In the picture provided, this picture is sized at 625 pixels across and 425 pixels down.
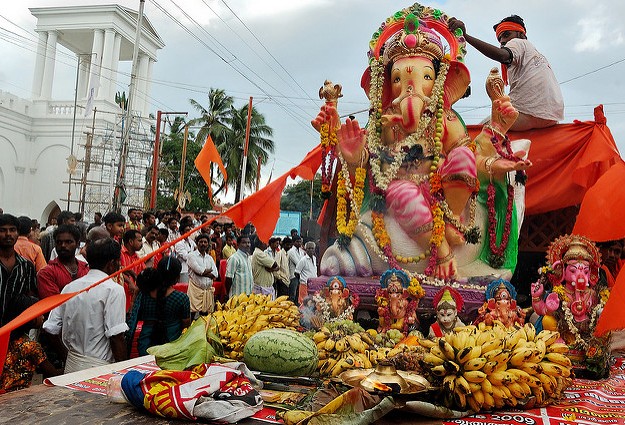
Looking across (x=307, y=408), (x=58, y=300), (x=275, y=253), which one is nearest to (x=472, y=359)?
(x=307, y=408)

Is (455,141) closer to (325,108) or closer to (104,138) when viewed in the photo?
(325,108)

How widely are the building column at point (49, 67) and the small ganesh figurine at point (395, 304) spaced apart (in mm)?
32395

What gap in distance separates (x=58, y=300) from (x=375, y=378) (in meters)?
1.77

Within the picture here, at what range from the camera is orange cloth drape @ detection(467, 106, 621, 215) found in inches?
206

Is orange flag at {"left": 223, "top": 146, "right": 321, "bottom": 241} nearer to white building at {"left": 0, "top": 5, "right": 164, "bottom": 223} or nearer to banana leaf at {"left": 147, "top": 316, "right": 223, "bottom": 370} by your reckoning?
banana leaf at {"left": 147, "top": 316, "right": 223, "bottom": 370}

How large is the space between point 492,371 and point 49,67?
34.8m

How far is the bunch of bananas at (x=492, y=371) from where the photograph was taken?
101 inches

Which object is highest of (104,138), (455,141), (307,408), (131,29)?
(131,29)

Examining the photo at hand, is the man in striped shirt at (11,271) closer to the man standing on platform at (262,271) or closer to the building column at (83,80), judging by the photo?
the man standing on platform at (262,271)

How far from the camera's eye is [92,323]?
348 centimetres

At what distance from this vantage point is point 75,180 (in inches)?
1043

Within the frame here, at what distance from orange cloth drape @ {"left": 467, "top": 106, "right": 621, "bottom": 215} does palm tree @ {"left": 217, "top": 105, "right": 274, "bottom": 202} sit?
75.4 ft

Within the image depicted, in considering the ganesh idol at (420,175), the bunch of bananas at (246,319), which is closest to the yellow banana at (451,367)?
the bunch of bananas at (246,319)

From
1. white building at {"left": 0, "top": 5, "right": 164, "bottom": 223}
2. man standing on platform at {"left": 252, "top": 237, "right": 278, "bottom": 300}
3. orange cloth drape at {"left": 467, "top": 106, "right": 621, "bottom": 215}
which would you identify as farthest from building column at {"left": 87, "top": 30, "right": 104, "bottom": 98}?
orange cloth drape at {"left": 467, "top": 106, "right": 621, "bottom": 215}
